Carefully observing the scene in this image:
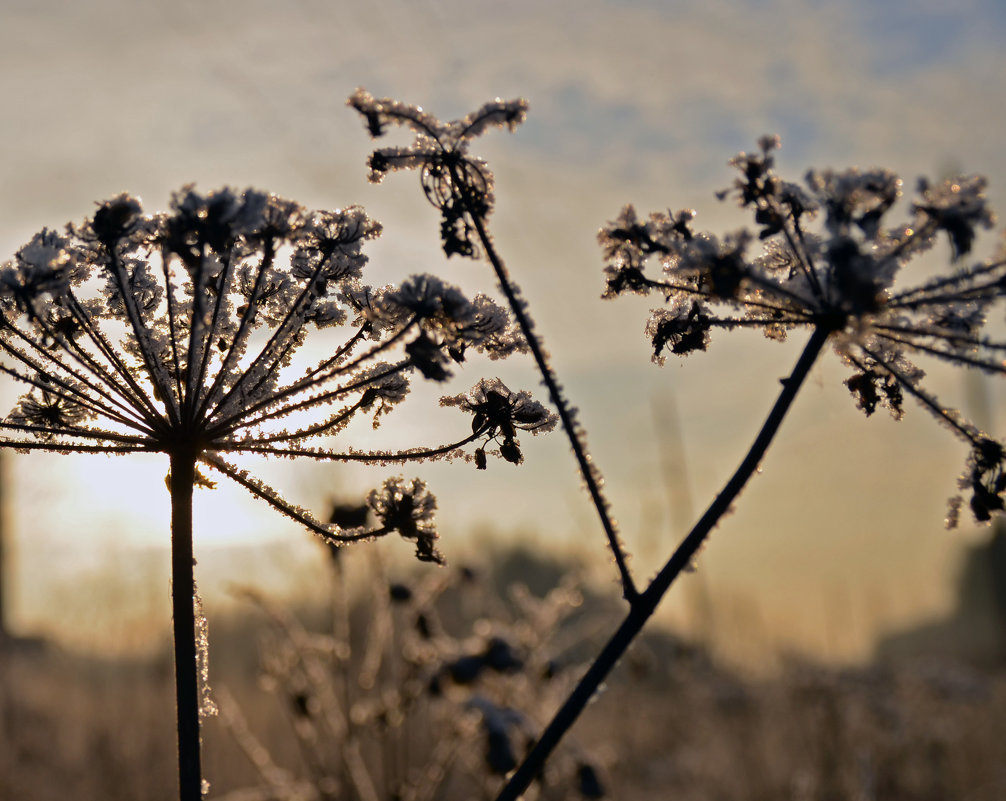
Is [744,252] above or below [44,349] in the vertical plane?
below

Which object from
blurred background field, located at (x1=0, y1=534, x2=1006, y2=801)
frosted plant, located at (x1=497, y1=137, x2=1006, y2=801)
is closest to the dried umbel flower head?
frosted plant, located at (x1=497, y1=137, x2=1006, y2=801)

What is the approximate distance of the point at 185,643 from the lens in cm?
186

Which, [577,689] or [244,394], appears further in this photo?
[244,394]

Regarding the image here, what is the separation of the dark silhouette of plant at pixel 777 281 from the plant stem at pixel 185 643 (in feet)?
2.01

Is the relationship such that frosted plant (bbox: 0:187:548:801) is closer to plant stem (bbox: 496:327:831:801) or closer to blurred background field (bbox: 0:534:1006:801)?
plant stem (bbox: 496:327:831:801)

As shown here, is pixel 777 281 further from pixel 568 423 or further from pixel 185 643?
pixel 185 643

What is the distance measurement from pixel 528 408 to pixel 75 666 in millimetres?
30721

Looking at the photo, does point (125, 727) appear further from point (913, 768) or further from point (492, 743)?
point (492, 743)

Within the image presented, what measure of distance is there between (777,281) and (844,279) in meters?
0.52

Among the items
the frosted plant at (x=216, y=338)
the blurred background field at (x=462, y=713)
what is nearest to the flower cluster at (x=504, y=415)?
the frosted plant at (x=216, y=338)

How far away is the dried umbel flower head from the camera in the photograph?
1759 mm

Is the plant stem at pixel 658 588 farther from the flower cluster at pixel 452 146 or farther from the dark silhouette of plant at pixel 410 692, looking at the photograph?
the dark silhouette of plant at pixel 410 692

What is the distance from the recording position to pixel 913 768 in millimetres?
14008

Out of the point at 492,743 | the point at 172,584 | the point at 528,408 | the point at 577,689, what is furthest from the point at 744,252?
the point at 492,743
